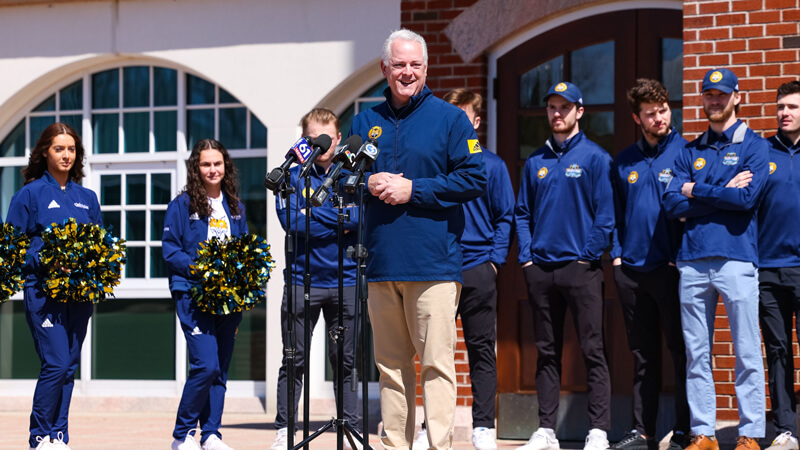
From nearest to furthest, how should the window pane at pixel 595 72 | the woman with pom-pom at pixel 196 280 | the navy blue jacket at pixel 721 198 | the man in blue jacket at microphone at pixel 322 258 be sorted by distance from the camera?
the navy blue jacket at pixel 721 198, the woman with pom-pom at pixel 196 280, the man in blue jacket at microphone at pixel 322 258, the window pane at pixel 595 72

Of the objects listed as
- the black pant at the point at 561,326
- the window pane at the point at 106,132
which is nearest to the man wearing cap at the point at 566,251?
the black pant at the point at 561,326

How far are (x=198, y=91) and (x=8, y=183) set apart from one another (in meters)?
2.19

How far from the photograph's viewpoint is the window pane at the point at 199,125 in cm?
1082

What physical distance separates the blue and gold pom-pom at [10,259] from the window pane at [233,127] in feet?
12.9

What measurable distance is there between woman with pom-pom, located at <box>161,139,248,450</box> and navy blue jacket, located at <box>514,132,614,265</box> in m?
1.86

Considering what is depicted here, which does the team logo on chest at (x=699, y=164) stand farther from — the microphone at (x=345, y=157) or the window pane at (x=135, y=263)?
the window pane at (x=135, y=263)

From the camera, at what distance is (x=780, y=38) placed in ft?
24.9

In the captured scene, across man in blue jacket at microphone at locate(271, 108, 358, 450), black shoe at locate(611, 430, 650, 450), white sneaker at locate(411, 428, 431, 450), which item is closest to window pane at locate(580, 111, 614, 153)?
man in blue jacket at microphone at locate(271, 108, 358, 450)

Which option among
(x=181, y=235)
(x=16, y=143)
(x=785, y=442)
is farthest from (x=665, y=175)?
(x=16, y=143)

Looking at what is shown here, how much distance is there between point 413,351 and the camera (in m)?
5.62

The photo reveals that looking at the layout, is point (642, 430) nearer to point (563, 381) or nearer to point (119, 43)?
point (563, 381)

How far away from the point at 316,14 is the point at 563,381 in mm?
3958

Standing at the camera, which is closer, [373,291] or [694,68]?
[373,291]

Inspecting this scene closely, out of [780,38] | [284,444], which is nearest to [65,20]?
[284,444]
